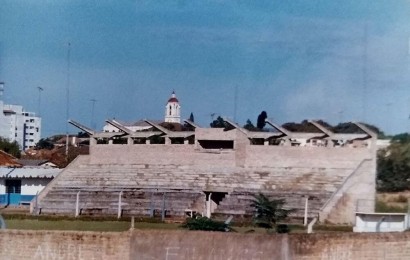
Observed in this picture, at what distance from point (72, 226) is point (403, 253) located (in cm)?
1304

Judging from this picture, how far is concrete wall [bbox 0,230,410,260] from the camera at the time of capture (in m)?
15.0

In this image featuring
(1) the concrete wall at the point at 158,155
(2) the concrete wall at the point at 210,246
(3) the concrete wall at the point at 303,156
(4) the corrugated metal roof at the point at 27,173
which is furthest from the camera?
(4) the corrugated metal roof at the point at 27,173

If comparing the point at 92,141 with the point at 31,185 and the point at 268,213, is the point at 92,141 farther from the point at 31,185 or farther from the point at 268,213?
the point at 268,213

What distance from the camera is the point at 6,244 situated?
16.4m

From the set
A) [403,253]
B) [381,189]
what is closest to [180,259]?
[403,253]

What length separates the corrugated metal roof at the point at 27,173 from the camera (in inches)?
1460

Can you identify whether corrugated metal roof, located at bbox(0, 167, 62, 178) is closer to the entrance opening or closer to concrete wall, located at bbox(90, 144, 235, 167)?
the entrance opening

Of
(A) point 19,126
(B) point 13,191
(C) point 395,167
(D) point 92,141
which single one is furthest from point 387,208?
(A) point 19,126

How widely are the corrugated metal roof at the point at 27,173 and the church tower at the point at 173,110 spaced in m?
6.07

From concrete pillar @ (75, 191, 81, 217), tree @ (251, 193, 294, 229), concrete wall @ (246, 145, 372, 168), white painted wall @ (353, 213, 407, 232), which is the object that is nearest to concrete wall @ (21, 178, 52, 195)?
concrete pillar @ (75, 191, 81, 217)

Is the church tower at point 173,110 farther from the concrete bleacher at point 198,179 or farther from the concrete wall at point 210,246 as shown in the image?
the concrete wall at point 210,246

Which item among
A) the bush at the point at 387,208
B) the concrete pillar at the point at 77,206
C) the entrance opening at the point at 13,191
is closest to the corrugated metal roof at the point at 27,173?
the entrance opening at the point at 13,191

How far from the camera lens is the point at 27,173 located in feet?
123

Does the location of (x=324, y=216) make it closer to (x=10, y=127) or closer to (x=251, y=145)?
(x=251, y=145)
